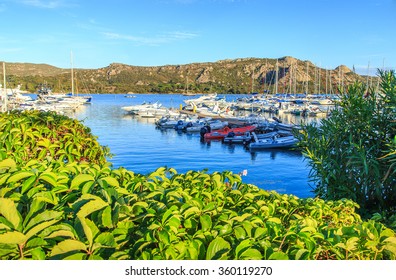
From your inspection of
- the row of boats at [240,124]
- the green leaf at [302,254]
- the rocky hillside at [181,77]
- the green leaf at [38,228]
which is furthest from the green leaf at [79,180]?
the rocky hillside at [181,77]

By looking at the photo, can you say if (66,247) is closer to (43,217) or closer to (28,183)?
(43,217)

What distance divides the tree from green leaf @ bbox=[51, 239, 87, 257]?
5.61 meters

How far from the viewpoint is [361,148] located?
6223mm

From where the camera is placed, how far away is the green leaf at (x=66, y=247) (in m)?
1.39

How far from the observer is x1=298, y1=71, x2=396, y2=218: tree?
247 inches

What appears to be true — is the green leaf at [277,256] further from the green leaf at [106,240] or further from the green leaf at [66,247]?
the green leaf at [66,247]

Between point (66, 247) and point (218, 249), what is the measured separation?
0.61 metres

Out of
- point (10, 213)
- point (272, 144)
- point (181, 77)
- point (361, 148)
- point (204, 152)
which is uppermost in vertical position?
point (181, 77)

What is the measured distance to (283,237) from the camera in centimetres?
171

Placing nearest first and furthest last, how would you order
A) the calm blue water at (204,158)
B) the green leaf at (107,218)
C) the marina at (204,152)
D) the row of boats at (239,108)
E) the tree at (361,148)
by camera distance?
the green leaf at (107,218)
the tree at (361,148)
the calm blue water at (204,158)
the marina at (204,152)
the row of boats at (239,108)

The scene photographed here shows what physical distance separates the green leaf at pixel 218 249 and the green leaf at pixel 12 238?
29.0 inches

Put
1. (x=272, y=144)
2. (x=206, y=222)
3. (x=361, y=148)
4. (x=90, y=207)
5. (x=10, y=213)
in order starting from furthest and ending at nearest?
(x=272, y=144) → (x=361, y=148) → (x=206, y=222) → (x=90, y=207) → (x=10, y=213)

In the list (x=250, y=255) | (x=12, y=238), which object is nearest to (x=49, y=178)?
(x=12, y=238)

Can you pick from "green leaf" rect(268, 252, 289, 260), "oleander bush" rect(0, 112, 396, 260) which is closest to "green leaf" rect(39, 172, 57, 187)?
"oleander bush" rect(0, 112, 396, 260)
